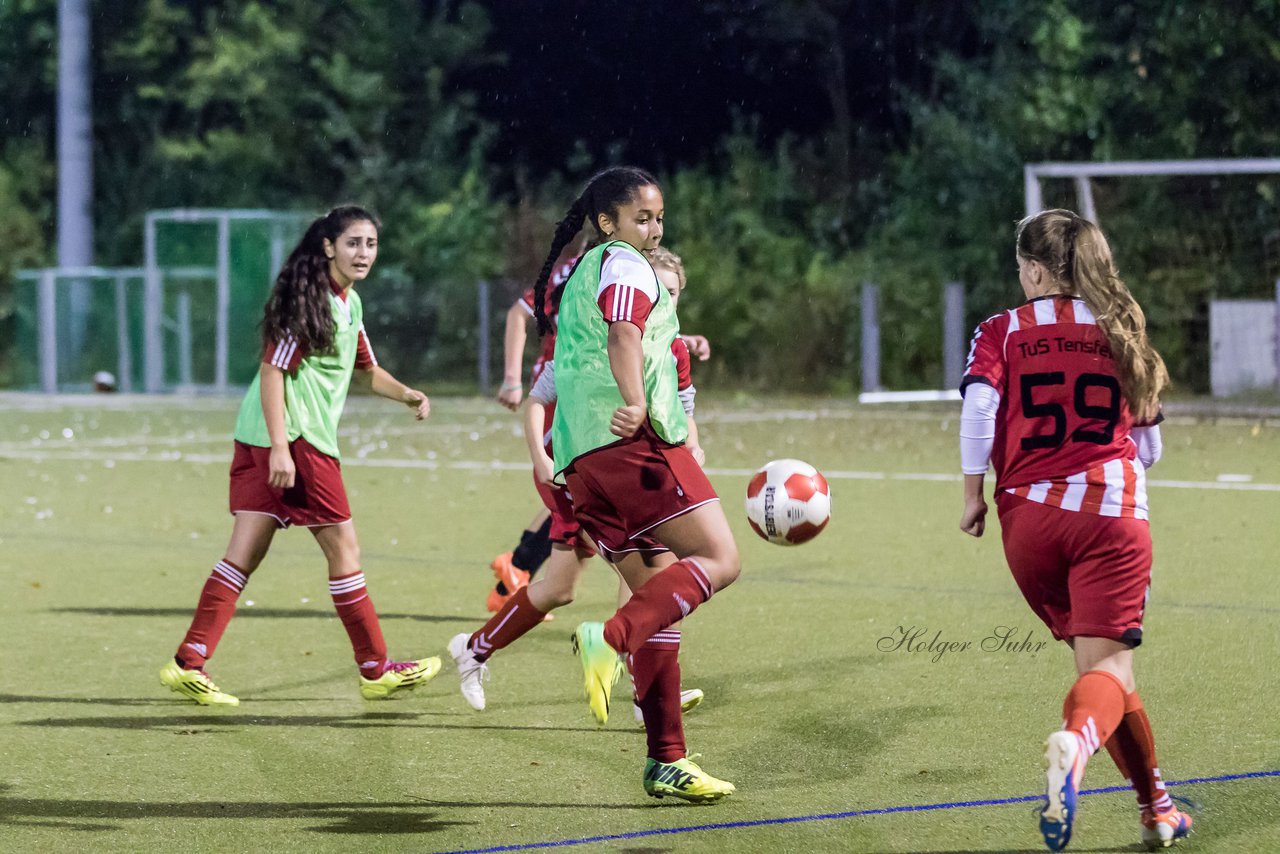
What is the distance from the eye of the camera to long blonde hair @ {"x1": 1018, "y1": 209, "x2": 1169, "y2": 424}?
4.61 metres

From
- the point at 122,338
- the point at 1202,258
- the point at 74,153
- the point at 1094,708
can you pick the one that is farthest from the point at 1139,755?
the point at 74,153

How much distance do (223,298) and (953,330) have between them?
10532 mm

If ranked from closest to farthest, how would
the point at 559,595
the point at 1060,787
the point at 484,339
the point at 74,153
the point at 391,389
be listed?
the point at 1060,787
the point at 559,595
the point at 391,389
the point at 484,339
the point at 74,153

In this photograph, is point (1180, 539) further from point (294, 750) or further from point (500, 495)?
point (294, 750)

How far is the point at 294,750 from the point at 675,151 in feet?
107

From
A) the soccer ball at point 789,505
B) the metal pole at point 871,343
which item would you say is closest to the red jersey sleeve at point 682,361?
the soccer ball at point 789,505

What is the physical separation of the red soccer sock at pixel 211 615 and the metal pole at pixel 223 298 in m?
22.8

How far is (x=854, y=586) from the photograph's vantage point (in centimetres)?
926

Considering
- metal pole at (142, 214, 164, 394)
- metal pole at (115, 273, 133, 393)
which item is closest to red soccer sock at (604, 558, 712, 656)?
metal pole at (142, 214, 164, 394)

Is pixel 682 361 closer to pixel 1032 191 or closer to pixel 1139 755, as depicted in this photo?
pixel 1139 755

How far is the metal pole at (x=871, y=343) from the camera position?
90.1ft

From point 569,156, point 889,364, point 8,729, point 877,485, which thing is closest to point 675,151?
point 569,156

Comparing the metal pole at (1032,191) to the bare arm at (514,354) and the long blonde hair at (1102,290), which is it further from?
the long blonde hair at (1102,290)

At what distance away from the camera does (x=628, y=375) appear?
16.1 feet
